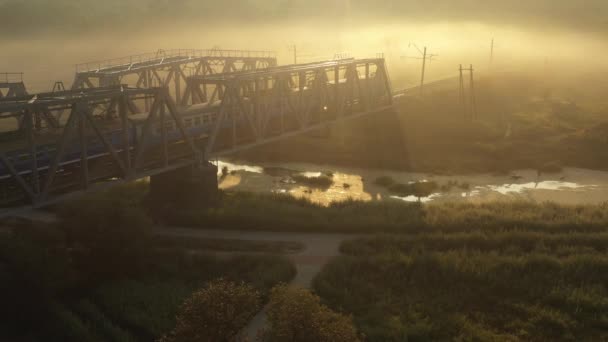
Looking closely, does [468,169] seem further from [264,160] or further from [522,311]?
[522,311]

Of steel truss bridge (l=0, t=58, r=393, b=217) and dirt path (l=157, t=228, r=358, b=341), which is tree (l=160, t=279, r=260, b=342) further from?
steel truss bridge (l=0, t=58, r=393, b=217)

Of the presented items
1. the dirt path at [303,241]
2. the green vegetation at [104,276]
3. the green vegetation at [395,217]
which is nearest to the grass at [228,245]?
the green vegetation at [104,276]

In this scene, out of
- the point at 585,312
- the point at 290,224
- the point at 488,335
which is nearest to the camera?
the point at 488,335

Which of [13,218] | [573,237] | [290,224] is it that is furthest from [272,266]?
[13,218]

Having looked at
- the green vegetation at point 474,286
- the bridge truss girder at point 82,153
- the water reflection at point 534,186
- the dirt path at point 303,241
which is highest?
the bridge truss girder at point 82,153

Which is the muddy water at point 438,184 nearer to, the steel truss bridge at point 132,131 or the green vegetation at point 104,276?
the steel truss bridge at point 132,131

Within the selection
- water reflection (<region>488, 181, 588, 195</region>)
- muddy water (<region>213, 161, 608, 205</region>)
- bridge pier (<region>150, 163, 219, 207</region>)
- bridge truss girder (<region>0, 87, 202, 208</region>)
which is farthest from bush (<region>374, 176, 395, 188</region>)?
bridge truss girder (<region>0, 87, 202, 208</region>)
